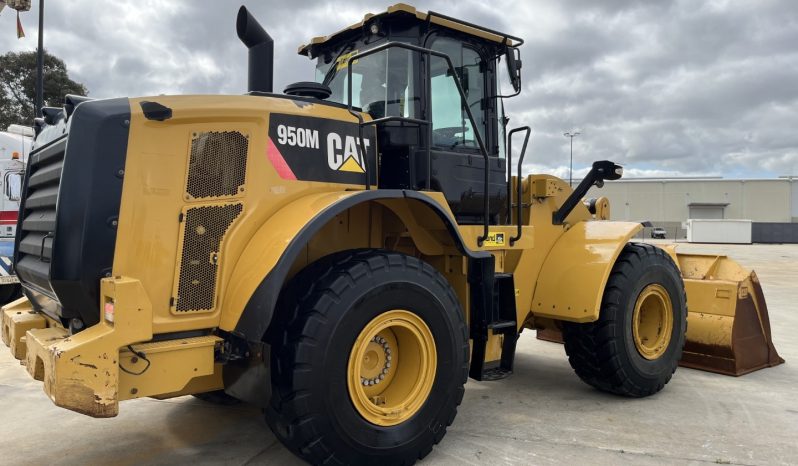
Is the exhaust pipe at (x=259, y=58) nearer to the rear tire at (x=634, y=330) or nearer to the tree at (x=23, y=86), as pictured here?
the rear tire at (x=634, y=330)

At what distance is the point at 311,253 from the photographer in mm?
3715

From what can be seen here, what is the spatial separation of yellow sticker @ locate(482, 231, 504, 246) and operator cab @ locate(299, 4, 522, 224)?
7.3 inches

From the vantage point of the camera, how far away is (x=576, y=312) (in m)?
4.68


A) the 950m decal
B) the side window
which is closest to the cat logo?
the 950m decal

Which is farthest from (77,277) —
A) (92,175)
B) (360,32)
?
(360,32)

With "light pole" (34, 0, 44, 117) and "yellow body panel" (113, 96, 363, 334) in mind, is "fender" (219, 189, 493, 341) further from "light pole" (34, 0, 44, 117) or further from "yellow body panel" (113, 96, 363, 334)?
"light pole" (34, 0, 44, 117)

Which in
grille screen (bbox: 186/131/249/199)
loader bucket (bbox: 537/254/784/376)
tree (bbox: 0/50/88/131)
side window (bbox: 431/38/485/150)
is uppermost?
tree (bbox: 0/50/88/131)

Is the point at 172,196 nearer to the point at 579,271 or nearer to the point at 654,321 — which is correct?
Result: the point at 579,271

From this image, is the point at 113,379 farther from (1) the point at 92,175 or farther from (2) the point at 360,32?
(2) the point at 360,32

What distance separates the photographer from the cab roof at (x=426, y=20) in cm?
416

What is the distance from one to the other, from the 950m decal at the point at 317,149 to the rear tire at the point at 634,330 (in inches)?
92.1

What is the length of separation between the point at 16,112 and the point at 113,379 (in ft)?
95.8

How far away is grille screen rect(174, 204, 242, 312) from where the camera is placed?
119 inches

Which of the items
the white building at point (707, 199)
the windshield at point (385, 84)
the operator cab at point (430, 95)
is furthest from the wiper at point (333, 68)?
the white building at point (707, 199)
